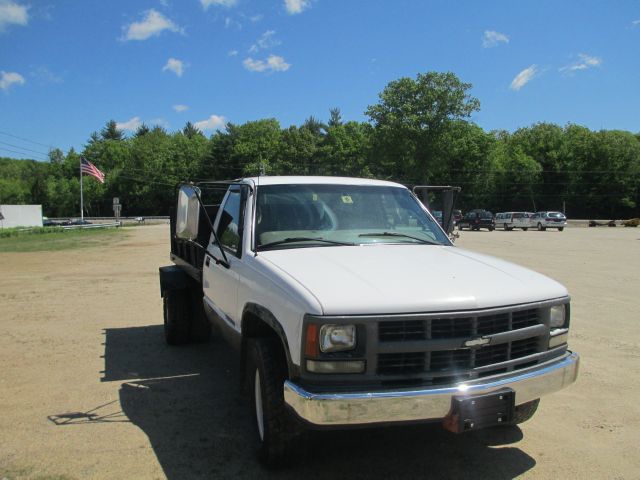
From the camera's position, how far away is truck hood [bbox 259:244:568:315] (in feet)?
9.60

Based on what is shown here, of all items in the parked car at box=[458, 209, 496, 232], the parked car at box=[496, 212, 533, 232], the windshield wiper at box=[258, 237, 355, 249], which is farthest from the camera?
the parked car at box=[496, 212, 533, 232]

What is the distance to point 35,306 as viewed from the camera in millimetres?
9531

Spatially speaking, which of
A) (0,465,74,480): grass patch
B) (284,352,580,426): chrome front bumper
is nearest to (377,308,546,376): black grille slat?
(284,352,580,426): chrome front bumper

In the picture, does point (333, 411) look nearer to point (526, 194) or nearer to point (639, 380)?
point (639, 380)

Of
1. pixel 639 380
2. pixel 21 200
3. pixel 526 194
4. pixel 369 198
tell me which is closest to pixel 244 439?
pixel 369 198

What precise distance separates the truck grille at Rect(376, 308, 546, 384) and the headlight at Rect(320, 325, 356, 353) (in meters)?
0.15

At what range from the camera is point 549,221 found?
43906 millimetres

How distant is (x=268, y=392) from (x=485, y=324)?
1368 mm

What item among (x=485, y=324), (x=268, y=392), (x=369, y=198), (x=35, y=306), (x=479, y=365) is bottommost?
(x=35, y=306)

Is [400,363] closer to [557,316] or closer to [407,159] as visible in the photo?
[557,316]

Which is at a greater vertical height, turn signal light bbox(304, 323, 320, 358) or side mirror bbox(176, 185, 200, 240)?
side mirror bbox(176, 185, 200, 240)

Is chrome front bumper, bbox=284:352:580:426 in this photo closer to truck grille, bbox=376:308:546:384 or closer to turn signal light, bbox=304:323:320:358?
truck grille, bbox=376:308:546:384

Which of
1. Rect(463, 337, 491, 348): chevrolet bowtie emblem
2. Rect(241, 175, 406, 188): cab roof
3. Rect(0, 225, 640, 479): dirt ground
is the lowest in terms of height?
Rect(0, 225, 640, 479): dirt ground

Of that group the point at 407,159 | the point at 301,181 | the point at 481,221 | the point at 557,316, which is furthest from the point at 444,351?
the point at 407,159
